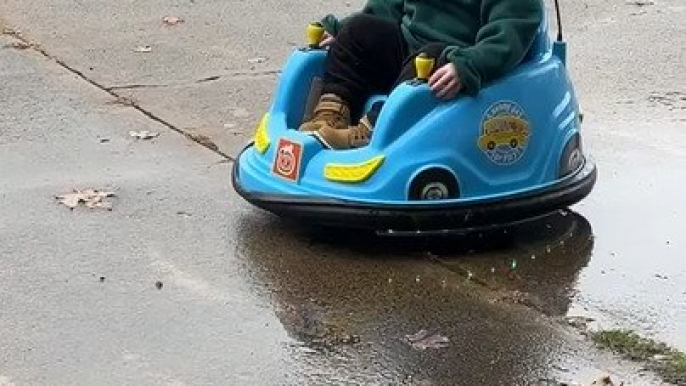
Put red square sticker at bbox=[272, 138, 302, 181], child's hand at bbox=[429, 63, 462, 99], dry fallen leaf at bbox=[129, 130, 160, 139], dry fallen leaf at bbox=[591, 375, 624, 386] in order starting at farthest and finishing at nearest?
1. dry fallen leaf at bbox=[129, 130, 160, 139]
2. red square sticker at bbox=[272, 138, 302, 181]
3. child's hand at bbox=[429, 63, 462, 99]
4. dry fallen leaf at bbox=[591, 375, 624, 386]

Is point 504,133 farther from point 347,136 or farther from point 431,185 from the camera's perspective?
point 347,136

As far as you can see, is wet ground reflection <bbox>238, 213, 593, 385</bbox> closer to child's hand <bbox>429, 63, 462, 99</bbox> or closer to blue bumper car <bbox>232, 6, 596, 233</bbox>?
blue bumper car <bbox>232, 6, 596, 233</bbox>

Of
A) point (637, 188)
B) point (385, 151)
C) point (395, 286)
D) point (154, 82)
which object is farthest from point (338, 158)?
point (154, 82)

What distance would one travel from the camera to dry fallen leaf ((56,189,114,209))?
482cm

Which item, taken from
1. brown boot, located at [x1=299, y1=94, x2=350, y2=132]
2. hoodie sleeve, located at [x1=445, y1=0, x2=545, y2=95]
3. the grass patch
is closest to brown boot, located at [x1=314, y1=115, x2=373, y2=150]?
brown boot, located at [x1=299, y1=94, x2=350, y2=132]

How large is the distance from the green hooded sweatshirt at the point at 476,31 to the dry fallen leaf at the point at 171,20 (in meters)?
2.99

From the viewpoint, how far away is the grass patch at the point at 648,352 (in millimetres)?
3609

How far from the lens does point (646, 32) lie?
24.6 feet

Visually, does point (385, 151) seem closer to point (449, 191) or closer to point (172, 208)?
point (449, 191)

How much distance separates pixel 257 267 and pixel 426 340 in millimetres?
728

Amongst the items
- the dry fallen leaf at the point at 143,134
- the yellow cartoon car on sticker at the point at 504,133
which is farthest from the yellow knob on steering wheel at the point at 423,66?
the dry fallen leaf at the point at 143,134

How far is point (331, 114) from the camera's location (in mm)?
4738

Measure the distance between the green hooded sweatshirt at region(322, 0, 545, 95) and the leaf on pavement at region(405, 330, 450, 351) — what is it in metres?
0.86

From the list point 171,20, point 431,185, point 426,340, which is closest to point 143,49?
point 171,20
